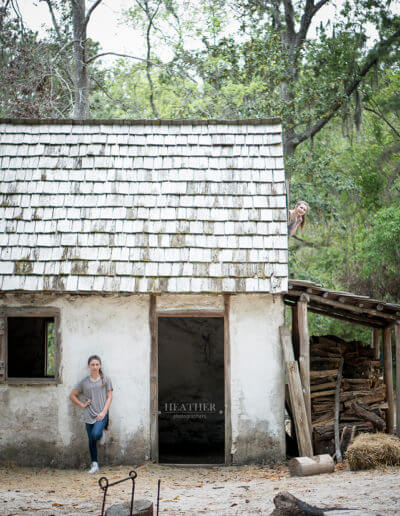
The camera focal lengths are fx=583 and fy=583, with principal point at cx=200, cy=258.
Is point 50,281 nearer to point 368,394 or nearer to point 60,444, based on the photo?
point 60,444

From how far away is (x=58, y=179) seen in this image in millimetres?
9844

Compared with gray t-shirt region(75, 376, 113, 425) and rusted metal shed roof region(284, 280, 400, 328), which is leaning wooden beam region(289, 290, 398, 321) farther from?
gray t-shirt region(75, 376, 113, 425)

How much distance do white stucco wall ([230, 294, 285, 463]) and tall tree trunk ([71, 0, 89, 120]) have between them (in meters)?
10.6

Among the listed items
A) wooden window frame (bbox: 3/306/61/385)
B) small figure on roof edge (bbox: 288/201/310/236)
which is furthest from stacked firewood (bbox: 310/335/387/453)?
wooden window frame (bbox: 3/306/61/385)

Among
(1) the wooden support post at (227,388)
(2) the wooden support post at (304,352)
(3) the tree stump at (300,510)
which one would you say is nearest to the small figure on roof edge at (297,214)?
(2) the wooden support post at (304,352)

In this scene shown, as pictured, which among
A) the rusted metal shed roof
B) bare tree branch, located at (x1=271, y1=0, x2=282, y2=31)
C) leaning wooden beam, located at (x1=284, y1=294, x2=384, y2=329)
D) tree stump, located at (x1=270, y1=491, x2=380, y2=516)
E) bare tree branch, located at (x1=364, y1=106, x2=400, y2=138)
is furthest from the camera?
bare tree branch, located at (x1=271, y1=0, x2=282, y2=31)

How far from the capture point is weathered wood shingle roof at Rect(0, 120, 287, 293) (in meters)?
8.83

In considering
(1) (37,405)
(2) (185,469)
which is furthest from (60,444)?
(2) (185,469)

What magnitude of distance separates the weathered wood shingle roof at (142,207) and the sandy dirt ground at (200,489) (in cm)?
265

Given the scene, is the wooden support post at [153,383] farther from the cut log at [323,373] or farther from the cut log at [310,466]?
the cut log at [323,373]

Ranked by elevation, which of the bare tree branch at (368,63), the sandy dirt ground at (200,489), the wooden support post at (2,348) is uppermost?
the bare tree branch at (368,63)

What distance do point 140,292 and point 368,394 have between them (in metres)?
4.31

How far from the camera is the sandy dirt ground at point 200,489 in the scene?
641 cm

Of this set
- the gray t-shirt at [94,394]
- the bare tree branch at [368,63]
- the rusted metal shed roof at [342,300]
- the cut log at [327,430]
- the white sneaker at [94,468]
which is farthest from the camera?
the bare tree branch at [368,63]
